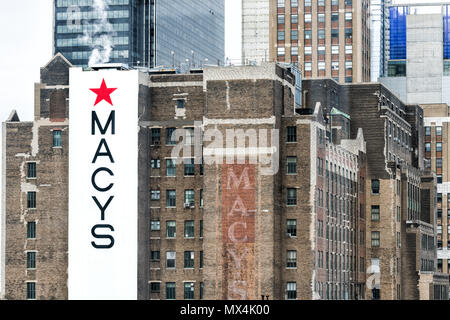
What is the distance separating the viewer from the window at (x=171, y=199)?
4943 inches

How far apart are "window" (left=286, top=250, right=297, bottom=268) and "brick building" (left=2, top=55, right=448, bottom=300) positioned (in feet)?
0.34

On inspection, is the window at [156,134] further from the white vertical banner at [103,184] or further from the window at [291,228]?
the window at [291,228]

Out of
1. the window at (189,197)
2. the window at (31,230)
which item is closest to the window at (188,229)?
the window at (189,197)

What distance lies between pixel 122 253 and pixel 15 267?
12.9 metres

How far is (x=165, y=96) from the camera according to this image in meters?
126

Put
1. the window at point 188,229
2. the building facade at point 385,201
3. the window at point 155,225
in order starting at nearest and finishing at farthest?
1. the window at point 188,229
2. the window at point 155,225
3. the building facade at point 385,201

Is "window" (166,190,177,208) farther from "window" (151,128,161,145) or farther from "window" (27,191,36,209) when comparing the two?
"window" (27,191,36,209)

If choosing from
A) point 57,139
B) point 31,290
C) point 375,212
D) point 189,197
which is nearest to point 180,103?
point 189,197

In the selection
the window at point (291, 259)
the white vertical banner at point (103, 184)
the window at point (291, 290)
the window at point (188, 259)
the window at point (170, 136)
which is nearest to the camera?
the window at point (291, 290)

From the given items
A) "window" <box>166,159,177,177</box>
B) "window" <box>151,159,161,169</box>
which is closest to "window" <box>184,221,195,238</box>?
"window" <box>166,159,177,177</box>

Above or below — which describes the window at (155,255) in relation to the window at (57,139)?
below

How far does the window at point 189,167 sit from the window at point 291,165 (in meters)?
10.4
